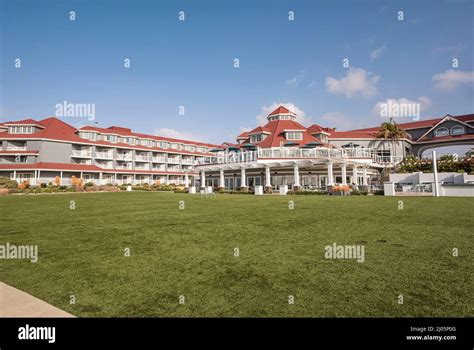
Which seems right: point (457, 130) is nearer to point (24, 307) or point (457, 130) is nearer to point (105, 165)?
point (24, 307)

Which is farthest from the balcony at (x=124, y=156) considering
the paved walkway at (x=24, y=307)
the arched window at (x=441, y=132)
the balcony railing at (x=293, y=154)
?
the paved walkway at (x=24, y=307)

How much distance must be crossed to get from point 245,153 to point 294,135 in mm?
12252

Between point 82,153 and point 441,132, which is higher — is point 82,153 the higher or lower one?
the lower one

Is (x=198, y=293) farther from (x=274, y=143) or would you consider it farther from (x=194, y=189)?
(x=274, y=143)

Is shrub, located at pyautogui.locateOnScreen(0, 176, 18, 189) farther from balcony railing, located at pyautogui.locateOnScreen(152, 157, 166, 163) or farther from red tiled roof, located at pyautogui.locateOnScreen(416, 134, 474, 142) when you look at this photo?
red tiled roof, located at pyautogui.locateOnScreen(416, 134, 474, 142)

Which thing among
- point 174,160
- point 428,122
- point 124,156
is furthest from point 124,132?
point 428,122

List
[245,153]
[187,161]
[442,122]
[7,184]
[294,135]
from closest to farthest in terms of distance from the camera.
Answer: [245,153]
[7,184]
[294,135]
[442,122]
[187,161]

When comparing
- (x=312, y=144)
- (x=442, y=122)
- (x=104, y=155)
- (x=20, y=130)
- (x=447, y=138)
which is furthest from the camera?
(x=104, y=155)
